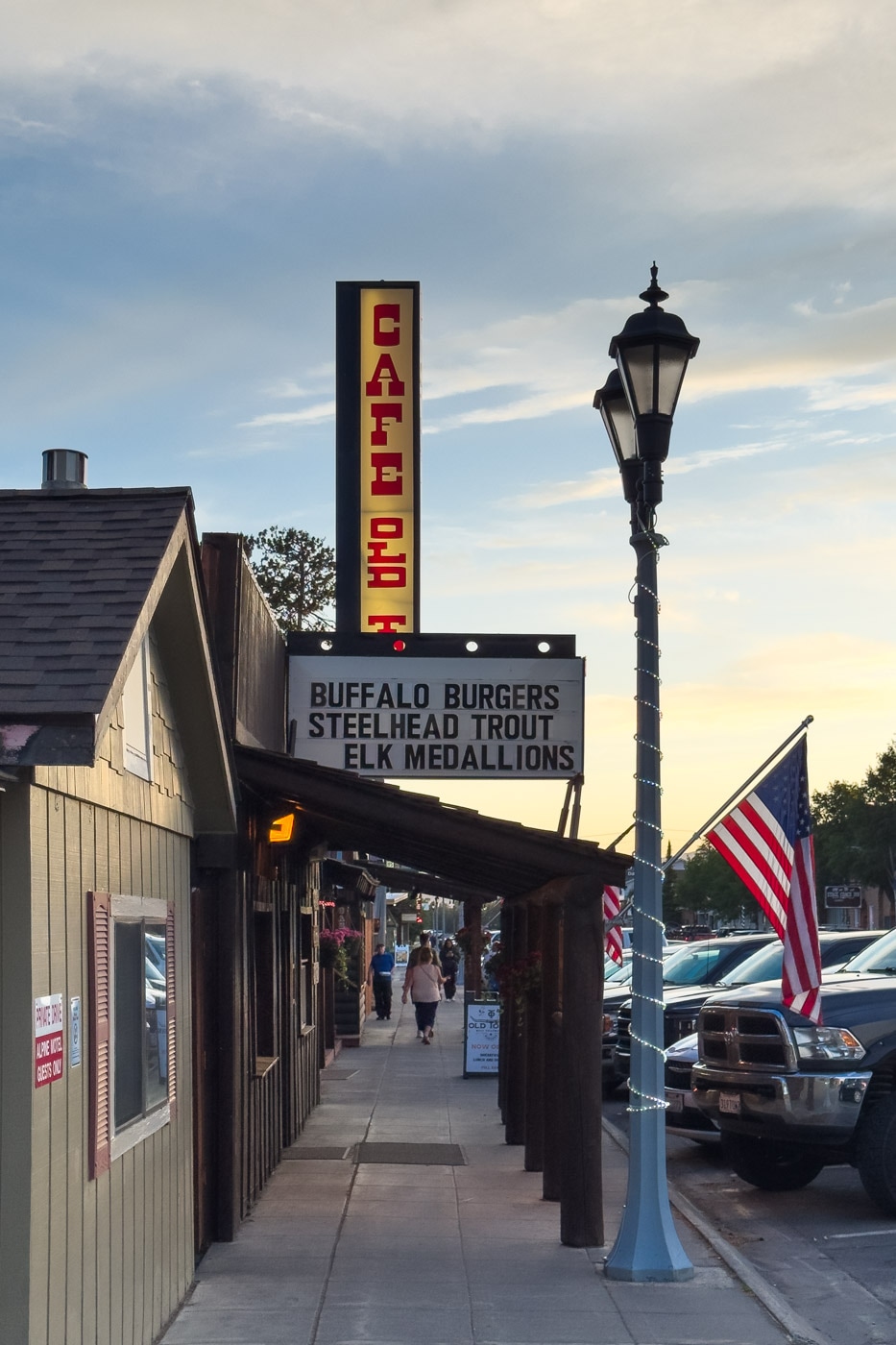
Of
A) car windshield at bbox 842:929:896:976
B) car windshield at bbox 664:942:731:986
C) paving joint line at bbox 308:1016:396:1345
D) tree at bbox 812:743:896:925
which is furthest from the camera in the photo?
tree at bbox 812:743:896:925

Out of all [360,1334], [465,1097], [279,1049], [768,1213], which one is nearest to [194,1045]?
[360,1334]

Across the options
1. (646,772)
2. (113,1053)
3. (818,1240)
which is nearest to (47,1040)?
(113,1053)

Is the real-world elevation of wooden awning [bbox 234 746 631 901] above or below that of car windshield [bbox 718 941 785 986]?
above

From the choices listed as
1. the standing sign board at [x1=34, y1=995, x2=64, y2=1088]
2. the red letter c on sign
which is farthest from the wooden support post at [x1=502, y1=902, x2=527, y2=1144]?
the standing sign board at [x1=34, y1=995, x2=64, y2=1088]

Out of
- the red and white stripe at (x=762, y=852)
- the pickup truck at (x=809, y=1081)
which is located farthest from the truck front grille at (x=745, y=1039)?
the red and white stripe at (x=762, y=852)

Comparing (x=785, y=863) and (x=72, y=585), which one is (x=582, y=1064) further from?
(x=72, y=585)

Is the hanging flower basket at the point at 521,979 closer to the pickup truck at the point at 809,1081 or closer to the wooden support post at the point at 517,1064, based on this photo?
the wooden support post at the point at 517,1064

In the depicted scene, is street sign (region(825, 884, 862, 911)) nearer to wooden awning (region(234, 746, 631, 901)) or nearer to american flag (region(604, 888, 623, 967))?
american flag (region(604, 888, 623, 967))

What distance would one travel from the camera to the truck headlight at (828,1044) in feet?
35.9

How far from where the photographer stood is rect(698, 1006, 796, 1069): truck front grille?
11203 mm

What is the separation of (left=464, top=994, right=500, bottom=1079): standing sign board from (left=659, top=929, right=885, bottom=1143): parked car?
351 centimetres

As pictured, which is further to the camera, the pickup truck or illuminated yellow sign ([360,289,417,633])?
illuminated yellow sign ([360,289,417,633])

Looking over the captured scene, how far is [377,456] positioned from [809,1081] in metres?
6.89

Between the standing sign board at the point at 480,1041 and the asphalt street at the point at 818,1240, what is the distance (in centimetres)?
692
